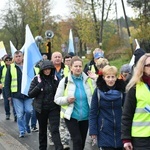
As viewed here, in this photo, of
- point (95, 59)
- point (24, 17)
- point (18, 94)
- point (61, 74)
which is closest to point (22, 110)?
point (18, 94)

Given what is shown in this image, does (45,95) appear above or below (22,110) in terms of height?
above

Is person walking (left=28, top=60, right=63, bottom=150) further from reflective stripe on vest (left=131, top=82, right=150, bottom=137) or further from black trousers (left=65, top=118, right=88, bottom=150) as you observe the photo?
reflective stripe on vest (left=131, top=82, right=150, bottom=137)

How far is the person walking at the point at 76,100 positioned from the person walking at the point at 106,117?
90cm

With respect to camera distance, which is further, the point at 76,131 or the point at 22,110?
the point at 22,110

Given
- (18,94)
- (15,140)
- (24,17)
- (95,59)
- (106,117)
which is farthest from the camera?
(24,17)

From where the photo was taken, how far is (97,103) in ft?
16.7

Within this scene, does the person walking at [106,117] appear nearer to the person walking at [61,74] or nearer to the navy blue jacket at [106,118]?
the navy blue jacket at [106,118]

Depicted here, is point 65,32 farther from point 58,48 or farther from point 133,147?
point 133,147

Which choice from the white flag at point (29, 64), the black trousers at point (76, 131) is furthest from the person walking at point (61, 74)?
the black trousers at point (76, 131)

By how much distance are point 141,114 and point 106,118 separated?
104cm

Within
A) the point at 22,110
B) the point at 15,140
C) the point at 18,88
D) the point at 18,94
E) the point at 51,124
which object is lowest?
the point at 15,140

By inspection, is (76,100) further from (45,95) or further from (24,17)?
(24,17)

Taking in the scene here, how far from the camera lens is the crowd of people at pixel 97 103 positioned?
13.4ft

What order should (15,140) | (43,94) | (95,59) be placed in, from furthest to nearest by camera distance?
A: 1. (15,140)
2. (95,59)
3. (43,94)
